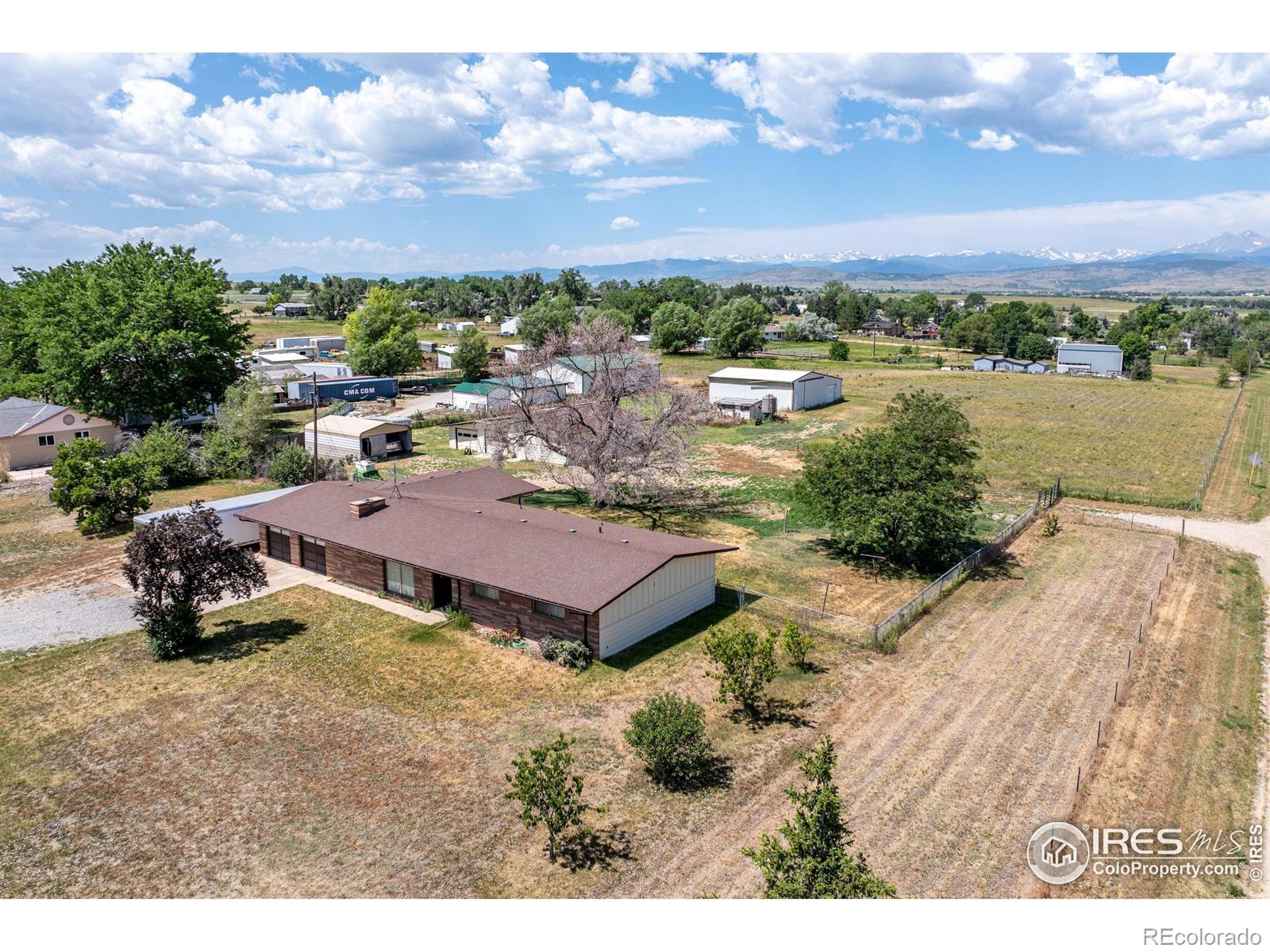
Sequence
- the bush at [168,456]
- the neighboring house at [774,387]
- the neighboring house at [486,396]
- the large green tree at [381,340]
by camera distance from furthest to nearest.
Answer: the large green tree at [381,340]
the neighboring house at [774,387]
the neighboring house at [486,396]
the bush at [168,456]

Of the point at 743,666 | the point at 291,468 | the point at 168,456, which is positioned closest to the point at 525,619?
the point at 743,666

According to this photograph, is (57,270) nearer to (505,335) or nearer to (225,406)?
(225,406)

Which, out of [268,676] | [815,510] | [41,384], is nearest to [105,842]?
[268,676]

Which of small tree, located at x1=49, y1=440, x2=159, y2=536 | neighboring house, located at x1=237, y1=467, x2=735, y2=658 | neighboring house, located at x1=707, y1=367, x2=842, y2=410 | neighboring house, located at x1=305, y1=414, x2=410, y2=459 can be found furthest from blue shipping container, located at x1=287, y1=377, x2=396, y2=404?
neighboring house, located at x1=237, y1=467, x2=735, y2=658

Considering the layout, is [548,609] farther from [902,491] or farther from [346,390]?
[346,390]

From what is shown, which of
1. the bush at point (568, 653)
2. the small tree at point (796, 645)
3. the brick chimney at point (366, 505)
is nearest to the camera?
the small tree at point (796, 645)

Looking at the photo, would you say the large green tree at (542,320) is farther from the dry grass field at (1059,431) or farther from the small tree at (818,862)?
the small tree at (818,862)

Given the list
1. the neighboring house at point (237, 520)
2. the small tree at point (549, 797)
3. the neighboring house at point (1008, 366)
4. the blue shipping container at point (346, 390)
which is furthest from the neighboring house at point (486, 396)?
the neighboring house at point (1008, 366)
